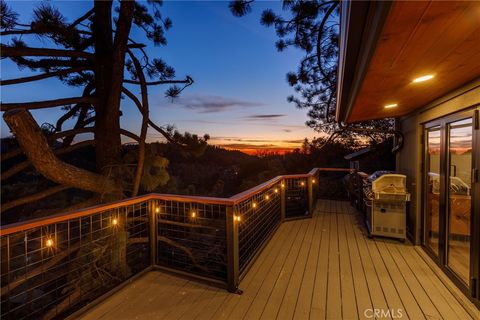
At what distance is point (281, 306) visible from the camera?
85.0 inches

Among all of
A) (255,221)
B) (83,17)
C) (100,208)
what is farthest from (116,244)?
(83,17)

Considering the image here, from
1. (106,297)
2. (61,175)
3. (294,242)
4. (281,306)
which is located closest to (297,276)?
(281,306)

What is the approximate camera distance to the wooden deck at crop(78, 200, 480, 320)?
2.06m

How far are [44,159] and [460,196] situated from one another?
4605 millimetres

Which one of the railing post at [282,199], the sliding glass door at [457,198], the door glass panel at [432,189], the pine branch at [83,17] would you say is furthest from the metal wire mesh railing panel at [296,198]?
the pine branch at [83,17]

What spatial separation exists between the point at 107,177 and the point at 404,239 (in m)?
4.80

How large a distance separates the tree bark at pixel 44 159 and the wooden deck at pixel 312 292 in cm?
151

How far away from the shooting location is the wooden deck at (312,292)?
2062mm

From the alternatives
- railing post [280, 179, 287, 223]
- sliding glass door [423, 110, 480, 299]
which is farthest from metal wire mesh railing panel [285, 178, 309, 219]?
sliding glass door [423, 110, 480, 299]


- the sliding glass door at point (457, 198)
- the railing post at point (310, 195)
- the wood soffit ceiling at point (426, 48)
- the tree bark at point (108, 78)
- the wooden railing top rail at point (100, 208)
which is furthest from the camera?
the railing post at point (310, 195)

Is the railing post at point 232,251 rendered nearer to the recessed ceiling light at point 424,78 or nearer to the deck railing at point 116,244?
the deck railing at point 116,244

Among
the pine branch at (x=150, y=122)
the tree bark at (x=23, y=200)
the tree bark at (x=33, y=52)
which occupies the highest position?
the tree bark at (x=33, y=52)

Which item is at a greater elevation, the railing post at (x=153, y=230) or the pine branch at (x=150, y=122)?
the pine branch at (x=150, y=122)

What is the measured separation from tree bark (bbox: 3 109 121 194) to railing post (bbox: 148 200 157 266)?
38.9 inches
